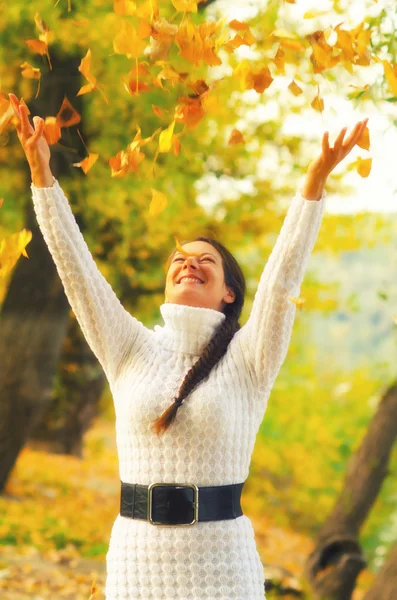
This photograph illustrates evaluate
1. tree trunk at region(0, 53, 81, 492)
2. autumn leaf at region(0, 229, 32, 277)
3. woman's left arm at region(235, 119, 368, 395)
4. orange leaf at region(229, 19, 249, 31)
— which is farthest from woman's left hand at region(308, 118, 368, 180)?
tree trunk at region(0, 53, 81, 492)

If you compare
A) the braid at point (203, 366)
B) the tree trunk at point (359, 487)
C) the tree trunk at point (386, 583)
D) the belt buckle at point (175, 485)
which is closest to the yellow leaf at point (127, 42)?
the braid at point (203, 366)

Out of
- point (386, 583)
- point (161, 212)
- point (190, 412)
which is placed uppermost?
point (161, 212)

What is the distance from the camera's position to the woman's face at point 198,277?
105 inches

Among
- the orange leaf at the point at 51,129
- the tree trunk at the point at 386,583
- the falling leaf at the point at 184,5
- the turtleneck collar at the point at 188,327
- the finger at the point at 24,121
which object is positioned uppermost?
the falling leaf at the point at 184,5

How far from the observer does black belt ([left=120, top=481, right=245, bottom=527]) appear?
7.96 feet

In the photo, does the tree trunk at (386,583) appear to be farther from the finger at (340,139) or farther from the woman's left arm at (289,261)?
the finger at (340,139)

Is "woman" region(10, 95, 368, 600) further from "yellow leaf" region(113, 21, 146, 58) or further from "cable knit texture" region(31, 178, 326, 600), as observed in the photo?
"yellow leaf" region(113, 21, 146, 58)

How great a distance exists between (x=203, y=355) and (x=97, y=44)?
420 cm

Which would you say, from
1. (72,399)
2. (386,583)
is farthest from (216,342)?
(72,399)

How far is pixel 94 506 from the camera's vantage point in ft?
33.4

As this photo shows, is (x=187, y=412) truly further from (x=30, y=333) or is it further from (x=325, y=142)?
(x=30, y=333)

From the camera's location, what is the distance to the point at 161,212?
7.60 meters

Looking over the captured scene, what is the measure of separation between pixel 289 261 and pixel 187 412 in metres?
0.52

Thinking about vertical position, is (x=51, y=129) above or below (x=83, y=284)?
above
